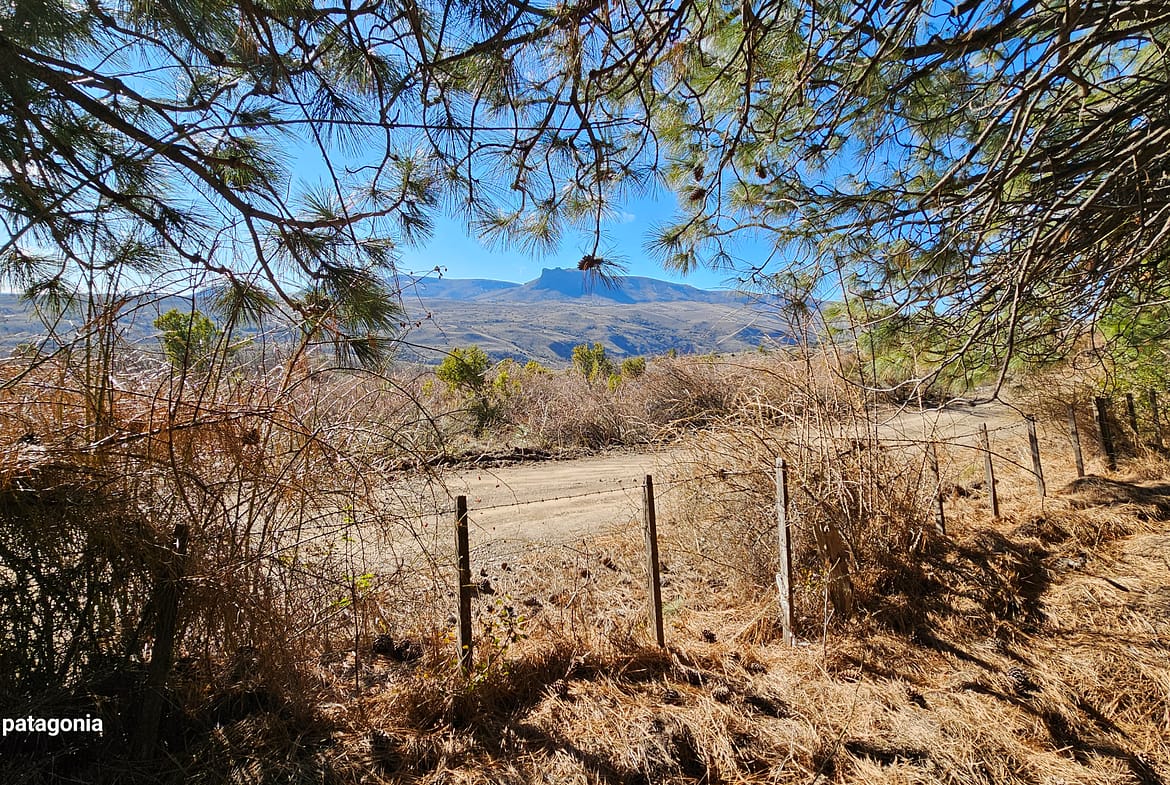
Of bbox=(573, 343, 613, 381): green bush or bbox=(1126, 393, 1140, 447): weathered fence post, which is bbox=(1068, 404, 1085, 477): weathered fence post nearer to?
bbox=(1126, 393, 1140, 447): weathered fence post

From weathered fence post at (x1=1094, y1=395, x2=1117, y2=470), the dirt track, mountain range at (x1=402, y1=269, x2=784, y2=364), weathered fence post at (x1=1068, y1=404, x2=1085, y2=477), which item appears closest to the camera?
the dirt track

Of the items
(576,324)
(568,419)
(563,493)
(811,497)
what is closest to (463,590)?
(811,497)

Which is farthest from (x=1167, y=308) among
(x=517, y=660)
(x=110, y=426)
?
(x=110, y=426)

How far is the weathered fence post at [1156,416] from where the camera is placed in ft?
20.7

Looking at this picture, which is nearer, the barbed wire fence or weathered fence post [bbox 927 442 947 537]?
the barbed wire fence

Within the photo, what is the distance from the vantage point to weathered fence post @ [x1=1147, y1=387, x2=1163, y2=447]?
6.30m

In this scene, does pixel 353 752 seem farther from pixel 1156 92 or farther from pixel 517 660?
pixel 1156 92

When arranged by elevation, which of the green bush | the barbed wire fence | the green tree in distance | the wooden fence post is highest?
the green bush

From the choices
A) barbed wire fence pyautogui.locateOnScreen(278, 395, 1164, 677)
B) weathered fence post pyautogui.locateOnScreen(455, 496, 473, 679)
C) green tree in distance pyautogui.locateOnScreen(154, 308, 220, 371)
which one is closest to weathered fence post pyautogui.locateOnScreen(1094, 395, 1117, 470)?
barbed wire fence pyautogui.locateOnScreen(278, 395, 1164, 677)

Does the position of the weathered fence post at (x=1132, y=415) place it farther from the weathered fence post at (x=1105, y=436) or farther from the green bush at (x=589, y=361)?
the green bush at (x=589, y=361)

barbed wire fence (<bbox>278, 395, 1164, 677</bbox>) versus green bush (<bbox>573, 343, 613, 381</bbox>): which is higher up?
green bush (<bbox>573, 343, 613, 381</bbox>)

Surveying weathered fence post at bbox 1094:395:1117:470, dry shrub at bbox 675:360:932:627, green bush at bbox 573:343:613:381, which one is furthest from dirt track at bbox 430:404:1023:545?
green bush at bbox 573:343:613:381

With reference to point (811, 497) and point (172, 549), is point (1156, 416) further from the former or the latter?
point (172, 549)

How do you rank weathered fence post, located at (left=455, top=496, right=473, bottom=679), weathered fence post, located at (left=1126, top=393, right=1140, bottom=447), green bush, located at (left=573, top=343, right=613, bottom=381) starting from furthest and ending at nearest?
green bush, located at (left=573, top=343, right=613, bottom=381)
weathered fence post, located at (left=1126, top=393, right=1140, bottom=447)
weathered fence post, located at (left=455, top=496, right=473, bottom=679)
